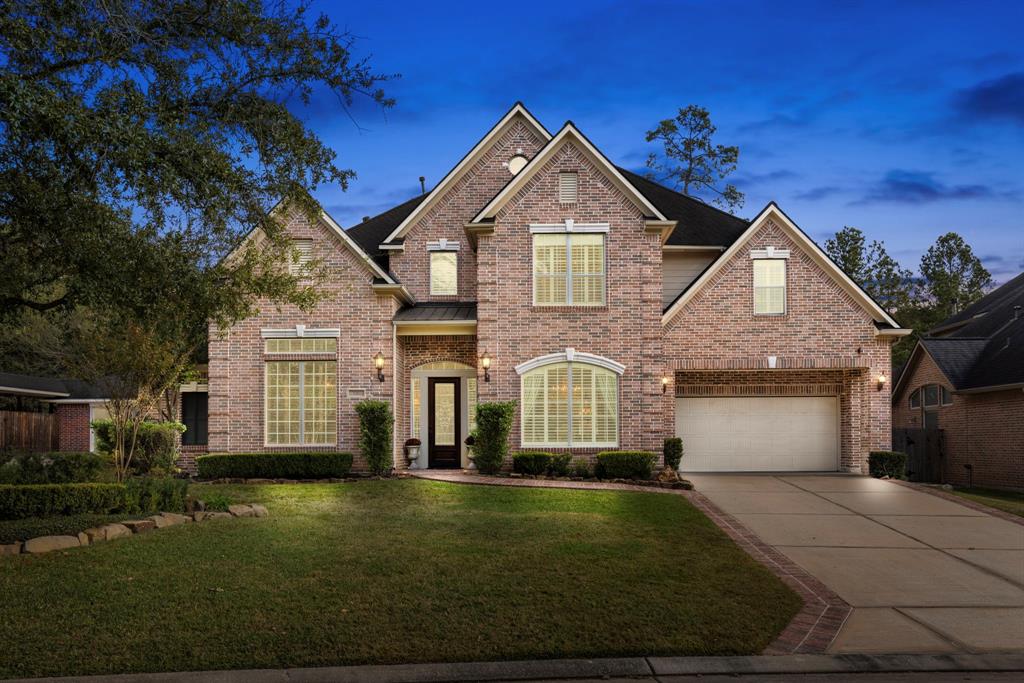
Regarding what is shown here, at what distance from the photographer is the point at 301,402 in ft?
65.0

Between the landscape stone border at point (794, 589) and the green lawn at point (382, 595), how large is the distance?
179 millimetres

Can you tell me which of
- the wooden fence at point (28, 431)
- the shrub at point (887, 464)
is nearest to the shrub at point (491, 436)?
the shrub at point (887, 464)

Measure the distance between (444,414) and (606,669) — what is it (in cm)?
1530

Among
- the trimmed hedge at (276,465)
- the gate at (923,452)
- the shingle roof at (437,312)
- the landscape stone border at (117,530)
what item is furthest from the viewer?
the gate at (923,452)

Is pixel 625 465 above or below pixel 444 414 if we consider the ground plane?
below

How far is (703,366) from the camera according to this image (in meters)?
20.8

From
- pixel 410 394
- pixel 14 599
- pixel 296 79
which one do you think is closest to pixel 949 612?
pixel 14 599

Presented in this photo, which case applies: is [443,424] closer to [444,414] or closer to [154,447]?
[444,414]

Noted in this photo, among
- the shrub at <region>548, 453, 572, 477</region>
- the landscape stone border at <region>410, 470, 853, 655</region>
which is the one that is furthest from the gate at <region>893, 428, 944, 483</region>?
the landscape stone border at <region>410, 470, 853, 655</region>

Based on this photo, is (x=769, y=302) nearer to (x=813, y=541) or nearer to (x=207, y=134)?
(x=813, y=541)

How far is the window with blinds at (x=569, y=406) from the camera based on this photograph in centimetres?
1933

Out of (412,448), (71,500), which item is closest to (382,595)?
(71,500)

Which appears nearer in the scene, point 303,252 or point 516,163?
point 303,252

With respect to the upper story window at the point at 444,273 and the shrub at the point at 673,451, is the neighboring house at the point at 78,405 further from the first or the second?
the shrub at the point at 673,451
